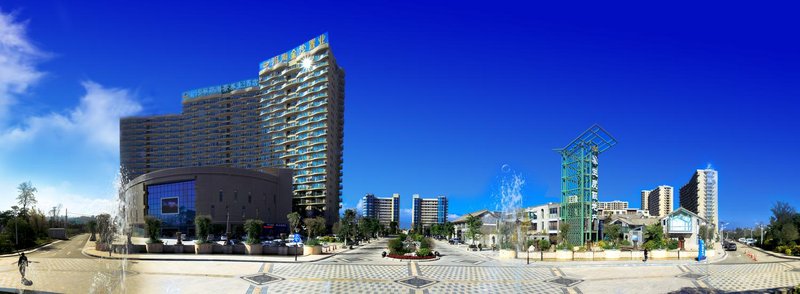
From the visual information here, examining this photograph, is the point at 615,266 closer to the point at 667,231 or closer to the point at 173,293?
the point at 173,293

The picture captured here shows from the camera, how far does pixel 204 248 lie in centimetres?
4497

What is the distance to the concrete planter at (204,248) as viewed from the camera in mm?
44719

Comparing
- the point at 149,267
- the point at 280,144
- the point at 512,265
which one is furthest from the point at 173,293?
the point at 280,144

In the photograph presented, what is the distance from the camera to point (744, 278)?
32.6 m

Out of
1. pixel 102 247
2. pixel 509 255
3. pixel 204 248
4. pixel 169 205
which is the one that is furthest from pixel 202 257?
pixel 169 205

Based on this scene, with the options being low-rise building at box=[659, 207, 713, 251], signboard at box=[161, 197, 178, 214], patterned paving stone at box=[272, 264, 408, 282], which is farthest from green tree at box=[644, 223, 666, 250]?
signboard at box=[161, 197, 178, 214]

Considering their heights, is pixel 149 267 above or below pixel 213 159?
below

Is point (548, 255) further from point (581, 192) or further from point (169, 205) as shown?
point (169, 205)

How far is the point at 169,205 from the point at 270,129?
46860 mm

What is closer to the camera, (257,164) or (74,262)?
(74,262)

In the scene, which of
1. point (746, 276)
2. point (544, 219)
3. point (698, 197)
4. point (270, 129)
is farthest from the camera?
point (270, 129)

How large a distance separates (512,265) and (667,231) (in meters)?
48.6

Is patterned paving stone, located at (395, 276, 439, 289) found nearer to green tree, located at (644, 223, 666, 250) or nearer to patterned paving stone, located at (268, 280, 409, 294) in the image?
patterned paving stone, located at (268, 280, 409, 294)

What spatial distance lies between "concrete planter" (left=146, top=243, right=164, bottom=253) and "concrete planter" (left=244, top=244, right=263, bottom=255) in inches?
306
